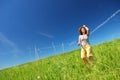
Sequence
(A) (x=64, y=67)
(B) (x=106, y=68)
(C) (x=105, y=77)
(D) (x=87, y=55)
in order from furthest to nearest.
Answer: (D) (x=87, y=55), (A) (x=64, y=67), (B) (x=106, y=68), (C) (x=105, y=77)

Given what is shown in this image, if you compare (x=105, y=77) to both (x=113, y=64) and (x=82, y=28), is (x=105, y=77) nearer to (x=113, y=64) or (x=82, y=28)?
(x=113, y=64)

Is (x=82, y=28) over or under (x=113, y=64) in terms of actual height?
over

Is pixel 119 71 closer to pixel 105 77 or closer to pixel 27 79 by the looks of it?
pixel 105 77

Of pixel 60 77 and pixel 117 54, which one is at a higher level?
pixel 117 54

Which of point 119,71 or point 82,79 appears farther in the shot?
point 82,79

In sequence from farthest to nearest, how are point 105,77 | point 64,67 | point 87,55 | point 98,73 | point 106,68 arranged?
1. point 87,55
2. point 64,67
3. point 106,68
4. point 98,73
5. point 105,77

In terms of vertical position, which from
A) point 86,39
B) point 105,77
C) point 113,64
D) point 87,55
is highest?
point 86,39

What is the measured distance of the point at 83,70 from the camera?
27.3ft

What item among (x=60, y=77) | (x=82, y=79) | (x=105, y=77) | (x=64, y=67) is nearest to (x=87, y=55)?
(x=64, y=67)

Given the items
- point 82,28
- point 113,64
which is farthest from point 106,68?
point 82,28

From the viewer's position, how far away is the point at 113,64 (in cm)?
743

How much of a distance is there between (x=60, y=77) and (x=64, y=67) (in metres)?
0.64

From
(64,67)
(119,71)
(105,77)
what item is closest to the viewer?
(105,77)

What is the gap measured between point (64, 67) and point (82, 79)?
6.06ft
